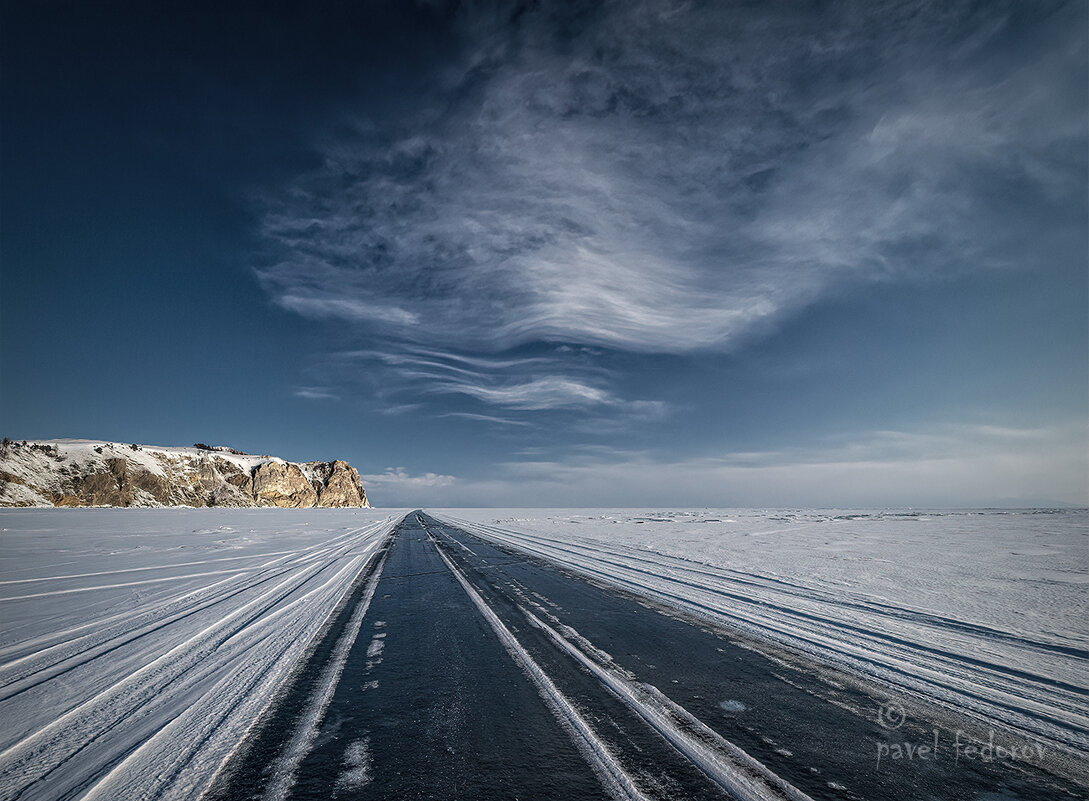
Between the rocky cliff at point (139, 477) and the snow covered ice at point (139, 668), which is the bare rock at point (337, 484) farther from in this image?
the snow covered ice at point (139, 668)

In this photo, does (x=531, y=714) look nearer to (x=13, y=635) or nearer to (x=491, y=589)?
(x=491, y=589)

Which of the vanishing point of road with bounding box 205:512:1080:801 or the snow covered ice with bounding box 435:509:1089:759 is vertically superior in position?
the vanishing point of road with bounding box 205:512:1080:801

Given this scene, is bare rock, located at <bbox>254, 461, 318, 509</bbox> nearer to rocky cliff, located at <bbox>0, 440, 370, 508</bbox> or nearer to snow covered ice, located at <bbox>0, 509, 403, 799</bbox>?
rocky cliff, located at <bbox>0, 440, 370, 508</bbox>

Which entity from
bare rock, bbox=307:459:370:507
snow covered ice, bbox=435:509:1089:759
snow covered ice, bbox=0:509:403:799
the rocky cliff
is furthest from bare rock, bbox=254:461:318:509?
snow covered ice, bbox=435:509:1089:759

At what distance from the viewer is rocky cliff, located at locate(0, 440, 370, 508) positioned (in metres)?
71.9

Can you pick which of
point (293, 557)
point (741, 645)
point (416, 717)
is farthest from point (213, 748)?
point (293, 557)

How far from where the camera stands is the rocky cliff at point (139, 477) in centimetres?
7188

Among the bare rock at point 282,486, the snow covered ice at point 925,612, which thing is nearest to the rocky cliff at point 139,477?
the bare rock at point 282,486

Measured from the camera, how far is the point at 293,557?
45.6 ft

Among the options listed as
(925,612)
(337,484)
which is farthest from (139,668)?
(337,484)

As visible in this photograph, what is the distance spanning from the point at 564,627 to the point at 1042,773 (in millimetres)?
4461

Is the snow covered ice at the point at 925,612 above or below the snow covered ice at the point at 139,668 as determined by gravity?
below

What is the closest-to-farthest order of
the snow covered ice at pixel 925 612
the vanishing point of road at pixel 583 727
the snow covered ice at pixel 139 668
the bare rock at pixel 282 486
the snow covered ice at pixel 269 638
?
the vanishing point of road at pixel 583 727 → the snow covered ice at pixel 139 668 → the snow covered ice at pixel 269 638 → the snow covered ice at pixel 925 612 → the bare rock at pixel 282 486

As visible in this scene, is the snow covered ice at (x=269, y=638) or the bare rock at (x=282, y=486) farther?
the bare rock at (x=282, y=486)
